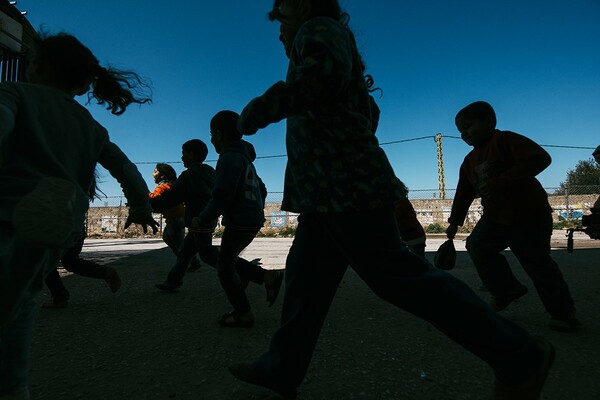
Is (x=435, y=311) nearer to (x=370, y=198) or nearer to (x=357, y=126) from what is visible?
(x=370, y=198)

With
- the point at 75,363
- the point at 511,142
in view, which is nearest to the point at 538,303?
the point at 511,142

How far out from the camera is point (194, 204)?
380 cm

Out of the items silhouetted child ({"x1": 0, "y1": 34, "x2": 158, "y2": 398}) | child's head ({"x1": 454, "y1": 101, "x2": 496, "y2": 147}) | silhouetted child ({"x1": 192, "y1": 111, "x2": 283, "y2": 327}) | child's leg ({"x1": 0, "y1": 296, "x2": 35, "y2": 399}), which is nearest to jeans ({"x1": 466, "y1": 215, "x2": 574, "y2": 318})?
child's head ({"x1": 454, "y1": 101, "x2": 496, "y2": 147})

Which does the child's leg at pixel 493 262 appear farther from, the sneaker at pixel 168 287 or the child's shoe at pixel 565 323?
the sneaker at pixel 168 287

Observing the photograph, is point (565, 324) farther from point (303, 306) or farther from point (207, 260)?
point (207, 260)

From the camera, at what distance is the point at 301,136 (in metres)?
1.52

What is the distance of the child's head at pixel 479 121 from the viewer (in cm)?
301

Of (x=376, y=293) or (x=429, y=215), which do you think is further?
(x=429, y=215)

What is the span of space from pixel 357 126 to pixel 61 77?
133cm

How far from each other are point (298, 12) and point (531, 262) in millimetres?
2360

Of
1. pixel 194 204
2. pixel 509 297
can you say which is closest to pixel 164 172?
pixel 194 204

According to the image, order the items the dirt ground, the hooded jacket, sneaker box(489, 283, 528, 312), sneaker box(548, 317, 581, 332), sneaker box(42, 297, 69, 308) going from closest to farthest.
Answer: the dirt ground → sneaker box(548, 317, 581, 332) → the hooded jacket → sneaker box(489, 283, 528, 312) → sneaker box(42, 297, 69, 308)

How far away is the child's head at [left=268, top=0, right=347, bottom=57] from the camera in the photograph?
5.18 ft

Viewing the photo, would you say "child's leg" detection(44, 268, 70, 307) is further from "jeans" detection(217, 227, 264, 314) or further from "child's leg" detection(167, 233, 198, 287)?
"jeans" detection(217, 227, 264, 314)
